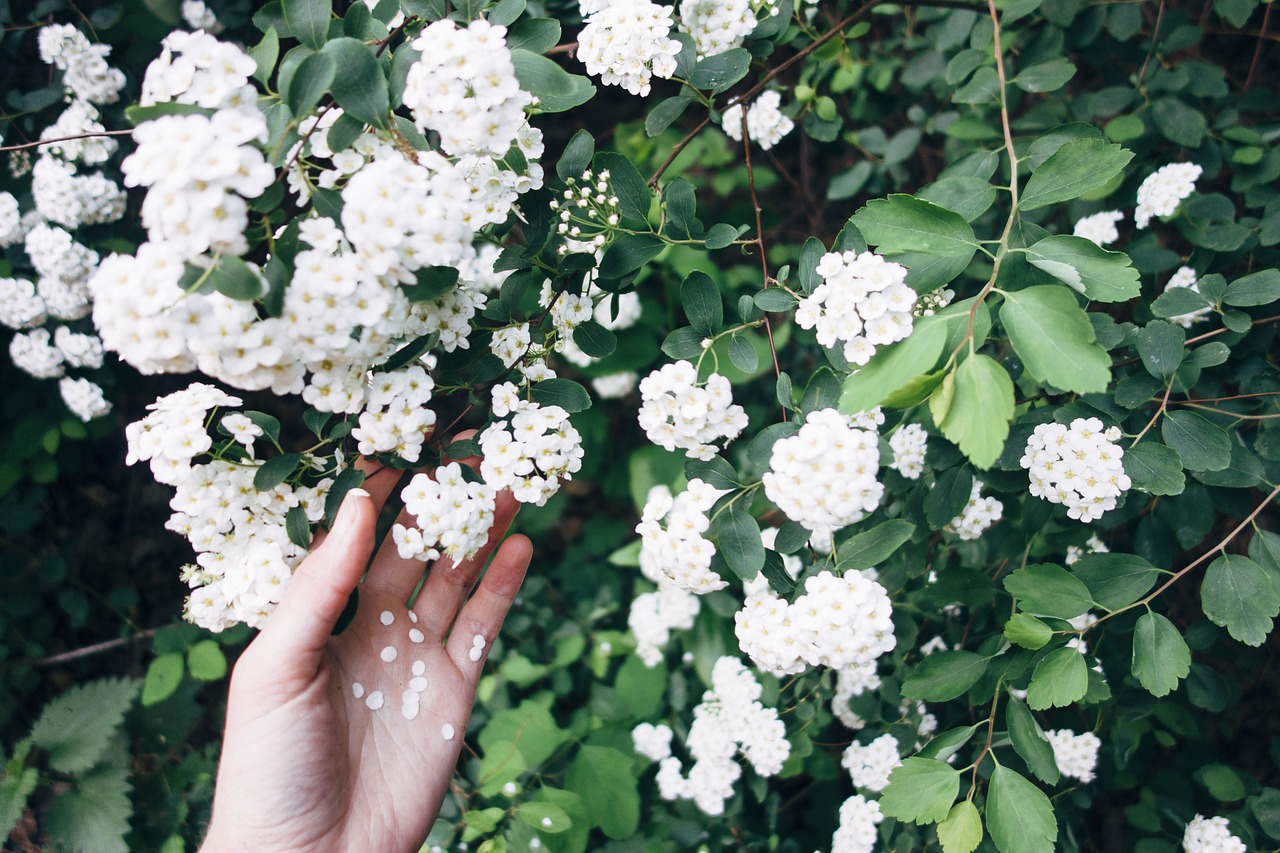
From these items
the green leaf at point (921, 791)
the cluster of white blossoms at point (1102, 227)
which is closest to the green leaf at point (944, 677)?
the green leaf at point (921, 791)

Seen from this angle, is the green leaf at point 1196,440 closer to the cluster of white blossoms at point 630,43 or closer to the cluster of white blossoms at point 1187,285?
the cluster of white blossoms at point 1187,285

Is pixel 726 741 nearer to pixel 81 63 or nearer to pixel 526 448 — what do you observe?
pixel 526 448

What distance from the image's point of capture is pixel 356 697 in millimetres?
1998

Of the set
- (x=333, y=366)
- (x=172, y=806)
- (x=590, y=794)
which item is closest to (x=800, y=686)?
(x=590, y=794)

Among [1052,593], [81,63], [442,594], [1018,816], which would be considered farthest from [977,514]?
[81,63]

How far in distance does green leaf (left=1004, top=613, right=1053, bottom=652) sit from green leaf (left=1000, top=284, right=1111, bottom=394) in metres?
0.59

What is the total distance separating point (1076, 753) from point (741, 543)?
4.36 feet

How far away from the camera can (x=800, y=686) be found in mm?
2438

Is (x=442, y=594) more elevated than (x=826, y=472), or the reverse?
(x=826, y=472)

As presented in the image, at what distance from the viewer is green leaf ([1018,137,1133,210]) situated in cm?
151

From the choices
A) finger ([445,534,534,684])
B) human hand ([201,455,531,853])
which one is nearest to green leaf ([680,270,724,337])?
human hand ([201,455,531,853])

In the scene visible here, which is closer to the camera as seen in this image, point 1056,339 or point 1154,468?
point 1056,339

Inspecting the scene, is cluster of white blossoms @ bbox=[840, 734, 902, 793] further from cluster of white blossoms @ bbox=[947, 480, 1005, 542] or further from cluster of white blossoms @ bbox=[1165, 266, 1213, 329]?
cluster of white blossoms @ bbox=[1165, 266, 1213, 329]

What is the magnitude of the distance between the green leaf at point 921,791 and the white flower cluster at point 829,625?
307 millimetres
